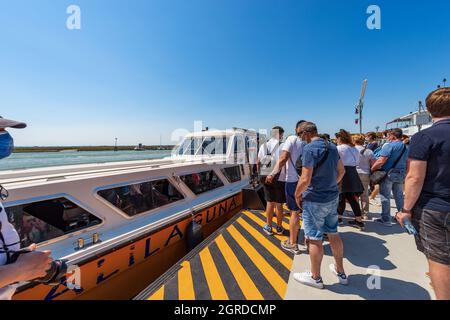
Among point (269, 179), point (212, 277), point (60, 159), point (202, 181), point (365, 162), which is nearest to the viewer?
point (212, 277)

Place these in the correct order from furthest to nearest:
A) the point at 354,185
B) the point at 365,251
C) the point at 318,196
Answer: the point at 354,185
the point at 365,251
the point at 318,196

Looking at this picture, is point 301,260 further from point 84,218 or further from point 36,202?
point 36,202

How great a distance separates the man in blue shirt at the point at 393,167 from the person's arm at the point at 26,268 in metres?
4.61

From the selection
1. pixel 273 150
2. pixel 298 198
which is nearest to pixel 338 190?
pixel 298 198

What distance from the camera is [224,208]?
15.6 ft

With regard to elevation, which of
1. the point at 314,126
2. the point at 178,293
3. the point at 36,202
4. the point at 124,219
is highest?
the point at 314,126

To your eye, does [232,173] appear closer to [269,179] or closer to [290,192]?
[269,179]

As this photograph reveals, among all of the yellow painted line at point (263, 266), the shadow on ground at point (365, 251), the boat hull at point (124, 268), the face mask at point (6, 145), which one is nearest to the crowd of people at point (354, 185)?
the yellow painted line at point (263, 266)

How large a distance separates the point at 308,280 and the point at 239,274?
78cm

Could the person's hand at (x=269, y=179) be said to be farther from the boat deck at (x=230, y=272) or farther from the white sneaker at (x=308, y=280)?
the white sneaker at (x=308, y=280)

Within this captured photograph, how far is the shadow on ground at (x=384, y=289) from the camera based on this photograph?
1975 mm

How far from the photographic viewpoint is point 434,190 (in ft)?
4.67
